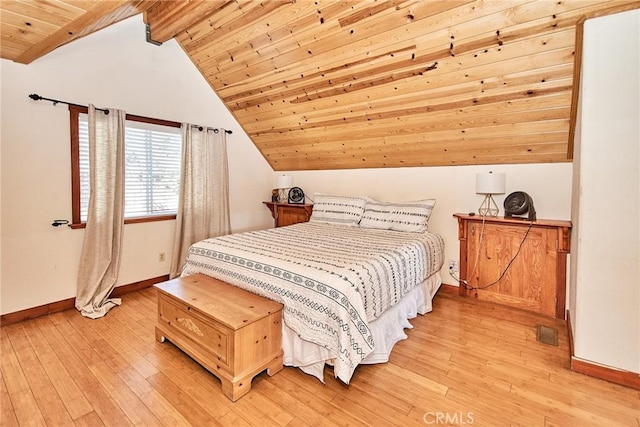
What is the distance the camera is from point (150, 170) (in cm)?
337

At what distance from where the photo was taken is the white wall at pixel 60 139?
2473 millimetres

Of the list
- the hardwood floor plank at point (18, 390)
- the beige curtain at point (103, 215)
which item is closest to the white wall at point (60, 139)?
the beige curtain at point (103, 215)

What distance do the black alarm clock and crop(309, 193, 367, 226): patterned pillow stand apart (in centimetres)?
57

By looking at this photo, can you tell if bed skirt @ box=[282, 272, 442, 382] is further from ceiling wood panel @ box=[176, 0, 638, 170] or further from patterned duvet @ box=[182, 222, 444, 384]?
ceiling wood panel @ box=[176, 0, 638, 170]

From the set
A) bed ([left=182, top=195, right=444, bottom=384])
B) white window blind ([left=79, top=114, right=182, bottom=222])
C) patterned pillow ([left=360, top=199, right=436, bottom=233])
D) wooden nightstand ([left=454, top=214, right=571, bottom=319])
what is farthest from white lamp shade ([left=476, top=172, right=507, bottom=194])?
white window blind ([left=79, top=114, right=182, bottom=222])

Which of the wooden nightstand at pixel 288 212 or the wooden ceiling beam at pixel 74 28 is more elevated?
the wooden ceiling beam at pixel 74 28

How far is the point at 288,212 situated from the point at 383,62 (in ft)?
8.22

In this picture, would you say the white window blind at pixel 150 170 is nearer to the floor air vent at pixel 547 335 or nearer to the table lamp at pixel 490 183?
the table lamp at pixel 490 183

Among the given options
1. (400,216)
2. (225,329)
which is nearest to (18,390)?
(225,329)

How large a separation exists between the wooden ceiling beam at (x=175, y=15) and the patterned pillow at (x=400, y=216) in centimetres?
240

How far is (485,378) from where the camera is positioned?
1.84 m

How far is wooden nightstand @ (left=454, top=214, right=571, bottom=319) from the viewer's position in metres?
2.67

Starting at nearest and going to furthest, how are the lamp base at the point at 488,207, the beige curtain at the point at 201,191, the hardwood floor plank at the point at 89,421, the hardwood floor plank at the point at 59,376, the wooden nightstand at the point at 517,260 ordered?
the hardwood floor plank at the point at 89,421, the hardwood floor plank at the point at 59,376, the wooden nightstand at the point at 517,260, the lamp base at the point at 488,207, the beige curtain at the point at 201,191

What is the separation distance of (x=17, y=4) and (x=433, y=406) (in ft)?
10.1
